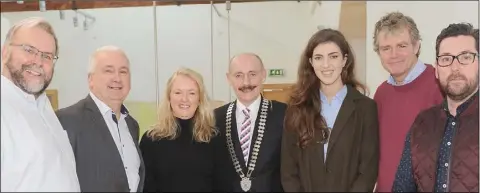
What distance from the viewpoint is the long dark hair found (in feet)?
5.16

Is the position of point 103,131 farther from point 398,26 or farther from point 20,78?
point 398,26

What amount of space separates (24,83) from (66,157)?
27cm

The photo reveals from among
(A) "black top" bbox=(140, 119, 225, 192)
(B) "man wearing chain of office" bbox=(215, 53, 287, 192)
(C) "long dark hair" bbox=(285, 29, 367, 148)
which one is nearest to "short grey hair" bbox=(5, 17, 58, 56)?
(A) "black top" bbox=(140, 119, 225, 192)

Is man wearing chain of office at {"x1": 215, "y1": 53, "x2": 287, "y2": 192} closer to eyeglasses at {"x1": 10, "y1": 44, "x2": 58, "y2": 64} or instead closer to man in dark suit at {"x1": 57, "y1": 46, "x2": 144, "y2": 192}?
man in dark suit at {"x1": 57, "y1": 46, "x2": 144, "y2": 192}

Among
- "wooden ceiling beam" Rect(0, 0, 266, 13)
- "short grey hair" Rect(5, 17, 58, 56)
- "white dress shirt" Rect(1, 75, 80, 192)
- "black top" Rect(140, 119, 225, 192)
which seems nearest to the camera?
"white dress shirt" Rect(1, 75, 80, 192)

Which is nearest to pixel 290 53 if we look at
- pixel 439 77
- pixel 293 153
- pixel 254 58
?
pixel 254 58

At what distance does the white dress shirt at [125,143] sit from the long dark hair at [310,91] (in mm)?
578

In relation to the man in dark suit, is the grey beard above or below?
above

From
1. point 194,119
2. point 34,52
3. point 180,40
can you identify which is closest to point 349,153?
point 194,119

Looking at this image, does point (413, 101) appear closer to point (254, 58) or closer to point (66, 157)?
point (254, 58)

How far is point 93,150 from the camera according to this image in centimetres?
155

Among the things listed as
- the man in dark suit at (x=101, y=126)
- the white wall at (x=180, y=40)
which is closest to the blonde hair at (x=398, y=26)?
the white wall at (x=180, y=40)

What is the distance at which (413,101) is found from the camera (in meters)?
1.54

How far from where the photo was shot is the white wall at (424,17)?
5.78ft
